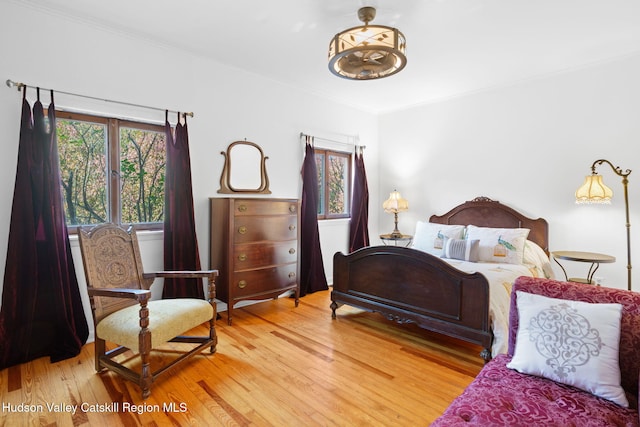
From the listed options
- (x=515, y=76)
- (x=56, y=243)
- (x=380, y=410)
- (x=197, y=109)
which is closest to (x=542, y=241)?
(x=515, y=76)

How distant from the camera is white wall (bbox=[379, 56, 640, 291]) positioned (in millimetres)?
3287

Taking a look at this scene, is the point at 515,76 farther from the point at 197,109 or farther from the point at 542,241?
the point at 197,109

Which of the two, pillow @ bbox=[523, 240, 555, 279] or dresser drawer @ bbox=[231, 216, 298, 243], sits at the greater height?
dresser drawer @ bbox=[231, 216, 298, 243]

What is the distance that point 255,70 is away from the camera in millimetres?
3643

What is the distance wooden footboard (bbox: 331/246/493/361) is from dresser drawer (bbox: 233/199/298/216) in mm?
741

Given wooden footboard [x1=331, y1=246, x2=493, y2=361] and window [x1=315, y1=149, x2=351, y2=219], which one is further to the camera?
window [x1=315, y1=149, x2=351, y2=219]

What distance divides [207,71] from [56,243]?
6.86 feet

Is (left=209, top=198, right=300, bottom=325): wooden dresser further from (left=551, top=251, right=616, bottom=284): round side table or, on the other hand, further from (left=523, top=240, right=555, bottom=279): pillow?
(left=551, top=251, right=616, bottom=284): round side table

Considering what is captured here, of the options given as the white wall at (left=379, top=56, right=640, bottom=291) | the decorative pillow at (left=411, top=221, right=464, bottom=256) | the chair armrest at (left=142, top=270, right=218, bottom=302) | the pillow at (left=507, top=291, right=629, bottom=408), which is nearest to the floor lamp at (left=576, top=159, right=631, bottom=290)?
the white wall at (left=379, top=56, right=640, bottom=291)

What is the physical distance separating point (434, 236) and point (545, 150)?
5.20 ft

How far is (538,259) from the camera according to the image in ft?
11.2

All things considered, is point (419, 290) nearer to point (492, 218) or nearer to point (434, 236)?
point (434, 236)

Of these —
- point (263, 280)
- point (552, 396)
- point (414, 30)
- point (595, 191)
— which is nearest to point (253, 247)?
point (263, 280)

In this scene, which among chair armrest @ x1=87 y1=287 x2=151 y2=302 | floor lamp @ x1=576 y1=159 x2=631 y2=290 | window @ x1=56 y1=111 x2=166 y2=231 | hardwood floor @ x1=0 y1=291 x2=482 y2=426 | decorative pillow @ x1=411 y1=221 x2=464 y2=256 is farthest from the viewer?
decorative pillow @ x1=411 y1=221 x2=464 y2=256
